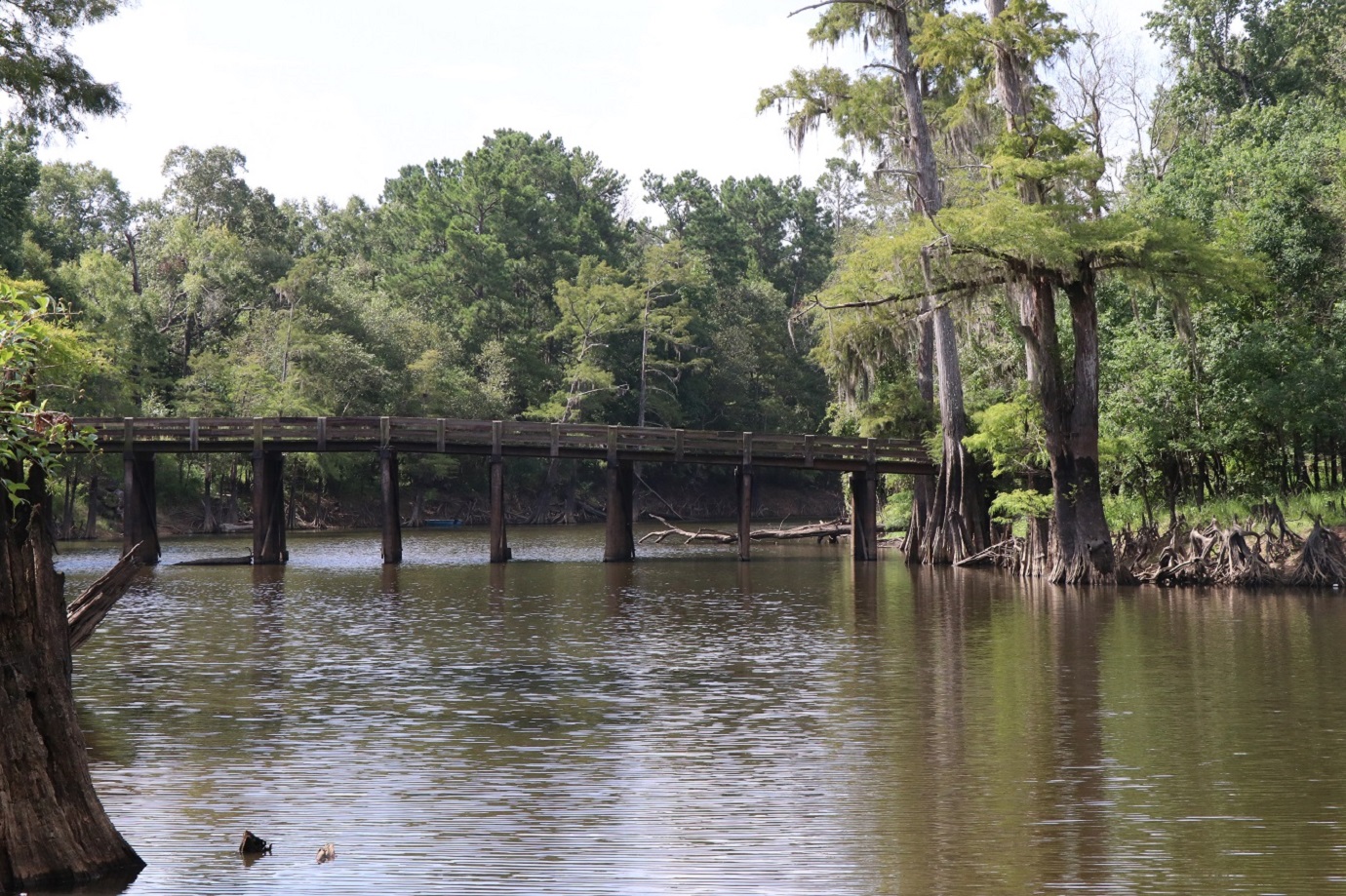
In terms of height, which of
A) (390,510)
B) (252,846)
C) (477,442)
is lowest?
(252,846)

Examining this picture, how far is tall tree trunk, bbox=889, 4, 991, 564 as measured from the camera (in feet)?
116

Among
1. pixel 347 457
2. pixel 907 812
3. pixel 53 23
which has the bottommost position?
pixel 907 812

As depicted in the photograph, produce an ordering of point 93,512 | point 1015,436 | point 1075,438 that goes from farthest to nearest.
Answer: point 93,512 → point 1015,436 → point 1075,438

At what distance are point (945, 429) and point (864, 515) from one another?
4.77 m

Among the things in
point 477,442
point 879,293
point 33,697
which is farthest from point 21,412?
point 477,442

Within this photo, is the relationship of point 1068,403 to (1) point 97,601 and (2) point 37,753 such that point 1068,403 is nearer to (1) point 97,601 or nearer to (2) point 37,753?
(1) point 97,601

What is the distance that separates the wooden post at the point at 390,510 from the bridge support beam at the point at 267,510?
9.16 feet

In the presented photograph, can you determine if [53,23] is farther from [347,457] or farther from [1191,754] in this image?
[347,457]

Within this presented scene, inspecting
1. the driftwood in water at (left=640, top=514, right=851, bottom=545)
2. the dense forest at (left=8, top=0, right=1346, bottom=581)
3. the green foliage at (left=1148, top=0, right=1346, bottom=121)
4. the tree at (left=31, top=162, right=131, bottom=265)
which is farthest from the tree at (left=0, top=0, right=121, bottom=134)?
the tree at (left=31, top=162, right=131, bottom=265)

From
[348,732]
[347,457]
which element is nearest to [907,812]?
[348,732]

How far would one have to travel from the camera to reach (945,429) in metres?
35.7

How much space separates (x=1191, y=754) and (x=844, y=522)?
114 feet

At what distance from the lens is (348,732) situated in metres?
14.5

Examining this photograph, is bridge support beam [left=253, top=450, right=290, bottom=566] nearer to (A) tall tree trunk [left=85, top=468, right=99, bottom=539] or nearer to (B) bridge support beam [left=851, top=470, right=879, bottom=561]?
(B) bridge support beam [left=851, top=470, right=879, bottom=561]
